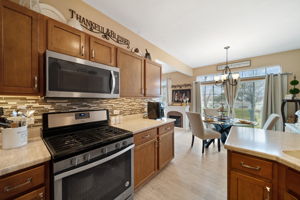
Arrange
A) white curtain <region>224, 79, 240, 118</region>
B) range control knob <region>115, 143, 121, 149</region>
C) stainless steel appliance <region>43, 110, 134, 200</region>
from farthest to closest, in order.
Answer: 1. white curtain <region>224, 79, 240, 118</region>
2. range control knob <region>115, 143, 121, 149</region>
3. stainless steel appliance <region>43, 110, 134, 200</region>

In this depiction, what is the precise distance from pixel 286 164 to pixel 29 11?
239 cm

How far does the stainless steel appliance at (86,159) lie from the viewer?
925mm

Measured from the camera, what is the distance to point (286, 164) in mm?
811

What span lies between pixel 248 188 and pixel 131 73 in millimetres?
1959

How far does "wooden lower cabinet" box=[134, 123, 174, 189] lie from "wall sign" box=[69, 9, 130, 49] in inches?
68.6

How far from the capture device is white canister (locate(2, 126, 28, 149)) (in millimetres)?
969

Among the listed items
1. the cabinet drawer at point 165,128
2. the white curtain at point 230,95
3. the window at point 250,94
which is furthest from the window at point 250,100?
the cabinet drawer at point 165,128

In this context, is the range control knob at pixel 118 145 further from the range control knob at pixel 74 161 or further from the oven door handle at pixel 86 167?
the range control knob at pixel 74 161

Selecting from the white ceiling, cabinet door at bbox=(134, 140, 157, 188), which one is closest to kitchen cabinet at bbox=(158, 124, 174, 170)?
cabinet door at bbox=(134, 140, 157, 188)

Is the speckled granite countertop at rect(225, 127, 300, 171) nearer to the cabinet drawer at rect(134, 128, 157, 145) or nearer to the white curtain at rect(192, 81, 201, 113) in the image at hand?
the cabinet drawer at rect(134, 128, 157, 145)

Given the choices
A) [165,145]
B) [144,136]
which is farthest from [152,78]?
[165,145]

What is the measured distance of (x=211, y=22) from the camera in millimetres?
2209

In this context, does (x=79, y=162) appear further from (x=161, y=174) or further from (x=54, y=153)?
(x=161, y=174)

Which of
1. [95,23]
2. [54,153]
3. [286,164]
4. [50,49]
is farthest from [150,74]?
[286,164]
